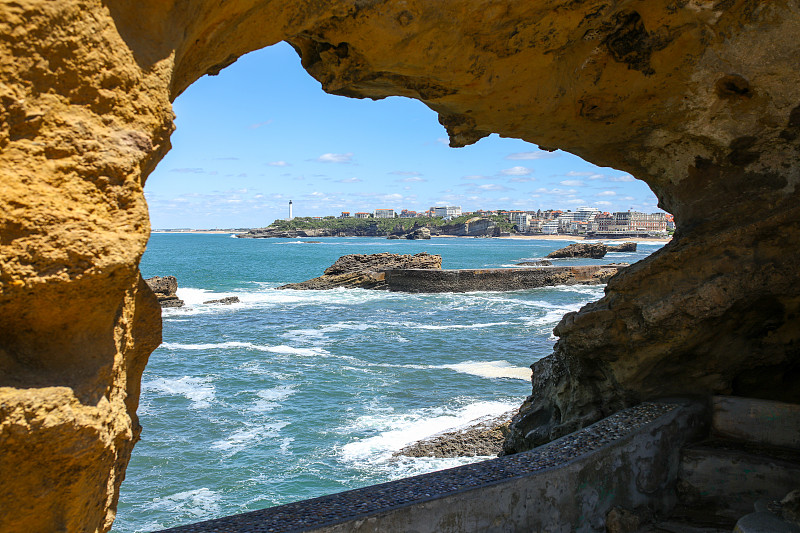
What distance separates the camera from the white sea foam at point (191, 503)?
9.60m

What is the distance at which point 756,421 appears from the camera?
7516mm

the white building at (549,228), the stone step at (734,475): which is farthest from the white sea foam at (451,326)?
the white building at (549,228)

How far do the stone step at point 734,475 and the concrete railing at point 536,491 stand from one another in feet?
0.64

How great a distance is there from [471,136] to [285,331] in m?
17.8

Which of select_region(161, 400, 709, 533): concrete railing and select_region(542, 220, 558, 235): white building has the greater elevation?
select_region(542, 220, 558, 235): white building

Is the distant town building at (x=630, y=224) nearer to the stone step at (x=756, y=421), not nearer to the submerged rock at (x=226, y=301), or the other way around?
the submerged rock at (x=226, y=301)

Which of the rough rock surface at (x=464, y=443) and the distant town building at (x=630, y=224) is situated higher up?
the distant town building at (x=630, y=224)

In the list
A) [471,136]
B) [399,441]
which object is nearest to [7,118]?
[471,136]

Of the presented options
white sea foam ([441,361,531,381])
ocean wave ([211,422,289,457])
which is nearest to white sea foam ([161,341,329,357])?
white sea foam ([441,361,531,381])

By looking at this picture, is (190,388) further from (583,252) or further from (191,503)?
(583,252)

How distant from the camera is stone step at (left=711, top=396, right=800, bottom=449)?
729cm

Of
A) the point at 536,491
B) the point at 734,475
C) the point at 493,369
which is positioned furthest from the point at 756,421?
the point at 493,369

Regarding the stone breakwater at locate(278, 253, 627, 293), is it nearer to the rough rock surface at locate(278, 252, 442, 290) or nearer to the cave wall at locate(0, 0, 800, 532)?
the rough rock surface at locate(278, 252, 442, 290)

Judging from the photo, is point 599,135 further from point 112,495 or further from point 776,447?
point 112,495
